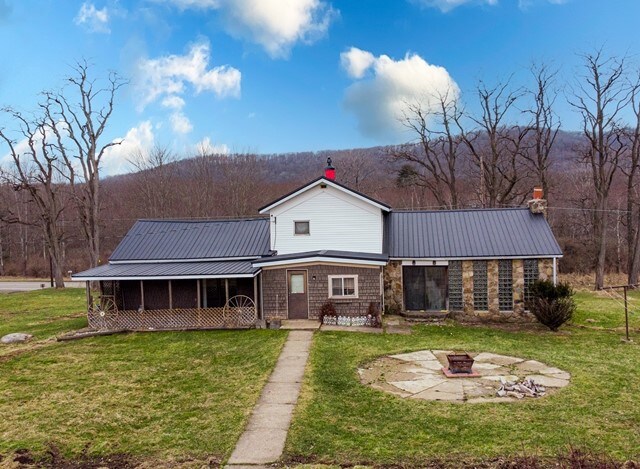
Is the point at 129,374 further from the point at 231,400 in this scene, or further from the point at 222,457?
the point at 222,457

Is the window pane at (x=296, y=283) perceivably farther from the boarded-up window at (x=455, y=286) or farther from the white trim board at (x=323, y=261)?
the boarded-up window at (x=455, y=286)

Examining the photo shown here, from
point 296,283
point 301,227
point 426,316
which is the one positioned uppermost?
→ point 301,227

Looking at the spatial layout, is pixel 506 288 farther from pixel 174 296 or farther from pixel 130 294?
pixel 130 294

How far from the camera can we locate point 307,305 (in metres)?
19.5

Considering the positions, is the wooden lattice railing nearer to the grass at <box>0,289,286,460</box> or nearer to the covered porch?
the covered porch

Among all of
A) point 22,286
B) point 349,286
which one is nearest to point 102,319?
point 349,286

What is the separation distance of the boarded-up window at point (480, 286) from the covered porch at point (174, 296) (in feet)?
30.4

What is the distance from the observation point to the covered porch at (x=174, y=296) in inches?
739

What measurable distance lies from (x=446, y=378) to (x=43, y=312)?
2238 cm

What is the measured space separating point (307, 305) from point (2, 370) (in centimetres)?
1055

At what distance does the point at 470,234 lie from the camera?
21.3 meters

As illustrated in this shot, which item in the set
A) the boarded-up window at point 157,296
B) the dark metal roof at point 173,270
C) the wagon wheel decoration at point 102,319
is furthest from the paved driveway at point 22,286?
the wagon wheel decoration at point 102,319

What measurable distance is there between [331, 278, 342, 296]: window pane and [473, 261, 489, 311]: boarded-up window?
5.81 meters

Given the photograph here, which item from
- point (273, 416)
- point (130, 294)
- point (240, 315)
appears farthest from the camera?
point (130, 294)
